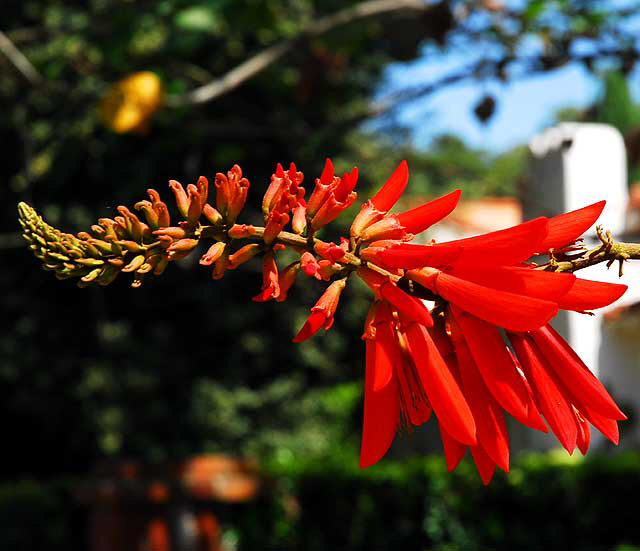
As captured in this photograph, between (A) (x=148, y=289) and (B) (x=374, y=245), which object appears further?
(A) (x=148, y=289)

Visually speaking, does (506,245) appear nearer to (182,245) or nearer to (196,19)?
(182,245)

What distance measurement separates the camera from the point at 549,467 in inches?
251

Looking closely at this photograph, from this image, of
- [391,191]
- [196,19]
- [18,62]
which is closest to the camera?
[391,191]

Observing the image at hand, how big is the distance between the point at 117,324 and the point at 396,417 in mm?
9016

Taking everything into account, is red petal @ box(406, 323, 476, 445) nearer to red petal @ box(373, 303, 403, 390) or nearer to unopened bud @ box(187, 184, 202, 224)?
red petal @ box(373, 303, 403, 390)

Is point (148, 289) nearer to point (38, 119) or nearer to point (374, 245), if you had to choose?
point (38, 119)

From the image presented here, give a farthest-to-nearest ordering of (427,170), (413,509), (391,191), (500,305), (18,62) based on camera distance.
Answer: (427,170) < (413,509) < (18,62) < (391,191) < (500,305)

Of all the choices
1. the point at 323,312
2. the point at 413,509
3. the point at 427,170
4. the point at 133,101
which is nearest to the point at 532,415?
the point at 323,312

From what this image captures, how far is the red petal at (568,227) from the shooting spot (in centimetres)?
58

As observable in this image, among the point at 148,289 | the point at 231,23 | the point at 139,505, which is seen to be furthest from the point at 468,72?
the point at 148,289

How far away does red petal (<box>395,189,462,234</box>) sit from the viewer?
0.62m

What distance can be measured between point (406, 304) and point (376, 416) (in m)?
0.08

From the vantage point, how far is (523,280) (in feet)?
1.82

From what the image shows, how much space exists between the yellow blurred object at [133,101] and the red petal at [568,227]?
381 cm
